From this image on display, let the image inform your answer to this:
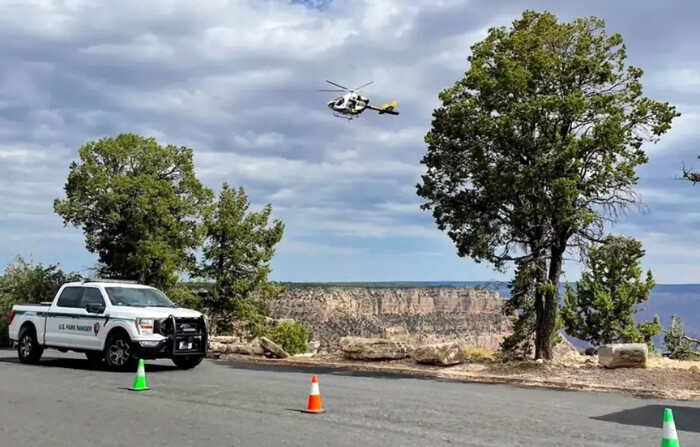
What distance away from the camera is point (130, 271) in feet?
114

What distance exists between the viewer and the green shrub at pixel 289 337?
40.3 m

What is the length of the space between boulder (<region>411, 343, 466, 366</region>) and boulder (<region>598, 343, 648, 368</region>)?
3656mm

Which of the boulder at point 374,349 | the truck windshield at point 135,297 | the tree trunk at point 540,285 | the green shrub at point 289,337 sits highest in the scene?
the tree trunk at point 540,285

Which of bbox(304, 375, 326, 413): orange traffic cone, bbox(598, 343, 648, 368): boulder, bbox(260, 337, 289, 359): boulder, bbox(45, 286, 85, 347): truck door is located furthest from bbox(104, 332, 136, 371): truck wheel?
bbox(598, 343, 648, 368): boulder

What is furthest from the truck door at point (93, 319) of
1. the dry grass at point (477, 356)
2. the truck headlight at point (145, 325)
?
the dry grass at point (477, 356)

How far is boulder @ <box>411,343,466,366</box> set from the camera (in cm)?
1867

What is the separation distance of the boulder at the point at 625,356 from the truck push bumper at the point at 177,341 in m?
9.76

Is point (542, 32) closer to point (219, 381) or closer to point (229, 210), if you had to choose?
point (219, 381)

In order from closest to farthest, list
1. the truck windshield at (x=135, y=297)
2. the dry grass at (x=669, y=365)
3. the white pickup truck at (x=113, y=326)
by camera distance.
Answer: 1. the white pickup truck at (x=113, y=326)
2. the dry grass at (x=669, y=365)
3. the truck windshield at (x=135, y=297)

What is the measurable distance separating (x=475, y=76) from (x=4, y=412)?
12972 mm

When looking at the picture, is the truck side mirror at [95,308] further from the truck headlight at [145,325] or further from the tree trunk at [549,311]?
the tree trunk at [549,311]

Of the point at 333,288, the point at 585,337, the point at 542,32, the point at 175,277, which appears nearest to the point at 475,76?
the point at 542,32

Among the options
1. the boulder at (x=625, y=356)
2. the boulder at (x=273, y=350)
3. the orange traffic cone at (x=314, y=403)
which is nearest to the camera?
the orange traffic cone at (x=314, y=403)

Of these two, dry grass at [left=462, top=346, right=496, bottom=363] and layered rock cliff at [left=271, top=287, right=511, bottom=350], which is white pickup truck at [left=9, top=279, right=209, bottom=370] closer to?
dry grass at [left=462, top=346, right=496, bottom=363]
